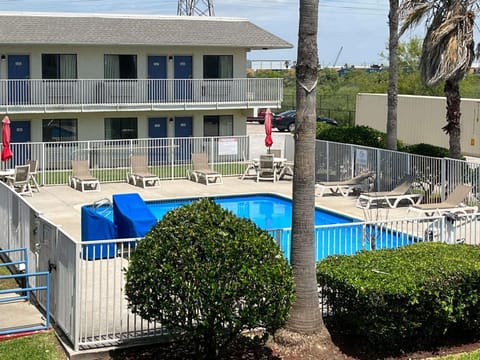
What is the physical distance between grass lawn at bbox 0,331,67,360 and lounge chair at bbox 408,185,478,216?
12079mm

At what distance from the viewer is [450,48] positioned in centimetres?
2308

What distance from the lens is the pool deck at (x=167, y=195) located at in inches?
854

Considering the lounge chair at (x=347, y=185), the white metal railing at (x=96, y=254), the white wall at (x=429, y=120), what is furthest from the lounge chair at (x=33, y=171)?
the white wall at (x=429, y=120)

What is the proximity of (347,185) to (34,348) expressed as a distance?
1615cm

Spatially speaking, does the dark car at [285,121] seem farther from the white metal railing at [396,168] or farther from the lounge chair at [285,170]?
the white metal railing at [396,168]

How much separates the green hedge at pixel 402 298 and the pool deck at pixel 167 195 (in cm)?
942

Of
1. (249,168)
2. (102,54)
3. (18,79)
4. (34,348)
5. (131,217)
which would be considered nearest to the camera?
(34,348)

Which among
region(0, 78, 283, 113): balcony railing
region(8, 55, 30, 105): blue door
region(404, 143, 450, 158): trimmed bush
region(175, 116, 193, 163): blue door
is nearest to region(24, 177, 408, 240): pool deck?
region(175, 116, 193, 163): blue door

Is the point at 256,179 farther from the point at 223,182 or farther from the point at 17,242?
the point at 17,242

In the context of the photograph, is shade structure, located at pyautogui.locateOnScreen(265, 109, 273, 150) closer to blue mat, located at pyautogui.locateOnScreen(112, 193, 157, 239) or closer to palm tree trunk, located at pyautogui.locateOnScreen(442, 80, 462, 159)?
palm tree trunk, located at pyautogui.locateOnScreen(442, 80, 462, 159)

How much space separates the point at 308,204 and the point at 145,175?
16.5m

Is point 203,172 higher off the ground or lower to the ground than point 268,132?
lower

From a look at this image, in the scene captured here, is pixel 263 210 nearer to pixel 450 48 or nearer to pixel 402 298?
pixel 450 48

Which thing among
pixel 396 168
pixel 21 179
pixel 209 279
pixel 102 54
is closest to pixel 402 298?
pixel 209 279
